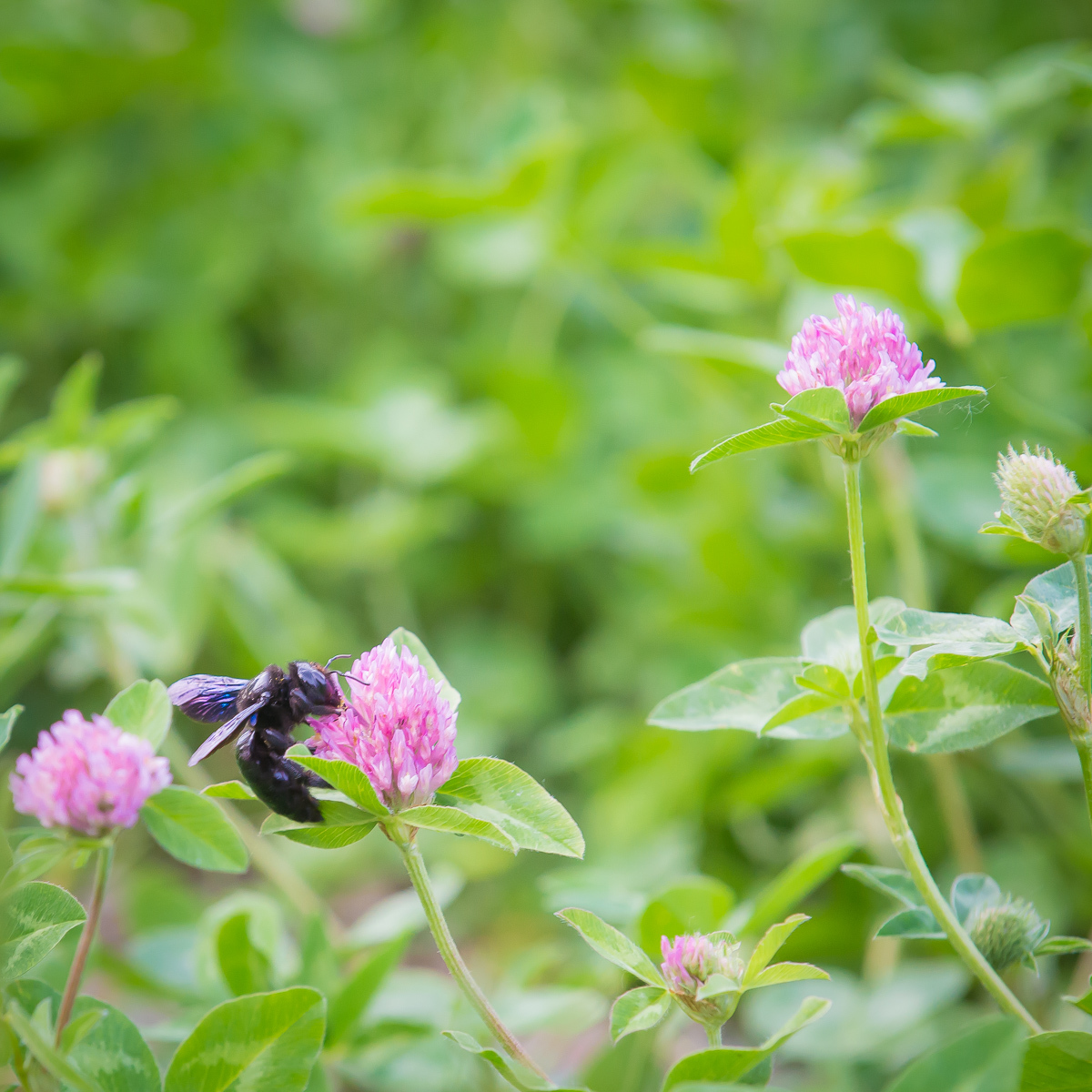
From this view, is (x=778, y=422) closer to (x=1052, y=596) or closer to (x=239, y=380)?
(x=1052, y=596)

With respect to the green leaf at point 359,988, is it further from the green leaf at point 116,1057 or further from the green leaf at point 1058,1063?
the green leaf at point 1058,1063

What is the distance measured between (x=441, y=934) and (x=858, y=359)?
0.30 metres

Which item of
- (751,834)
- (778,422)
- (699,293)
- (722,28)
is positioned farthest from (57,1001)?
(722,28)

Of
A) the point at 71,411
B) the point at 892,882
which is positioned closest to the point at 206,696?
the point at 892,882

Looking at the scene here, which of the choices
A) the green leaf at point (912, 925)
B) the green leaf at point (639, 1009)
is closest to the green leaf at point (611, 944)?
the green leaf at point (639, 1009)

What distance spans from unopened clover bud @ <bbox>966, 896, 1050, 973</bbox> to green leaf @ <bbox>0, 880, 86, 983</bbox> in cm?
41

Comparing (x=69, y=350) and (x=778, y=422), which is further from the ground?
(x=778, y=422)

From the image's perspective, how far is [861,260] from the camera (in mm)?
801

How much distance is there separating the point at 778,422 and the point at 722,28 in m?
1.44

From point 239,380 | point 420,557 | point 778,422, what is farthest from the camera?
point 239,380

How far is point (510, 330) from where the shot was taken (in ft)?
5.39

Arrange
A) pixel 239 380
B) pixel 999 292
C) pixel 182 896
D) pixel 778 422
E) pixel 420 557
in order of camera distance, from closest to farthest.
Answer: pixel 778 422
pixel 999 292
pixel 182 896
pixel 420 557
pixel 239 380

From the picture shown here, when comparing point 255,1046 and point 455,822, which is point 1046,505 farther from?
point 255,1046

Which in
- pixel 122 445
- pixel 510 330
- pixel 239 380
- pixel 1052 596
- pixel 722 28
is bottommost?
pixel 239 380
